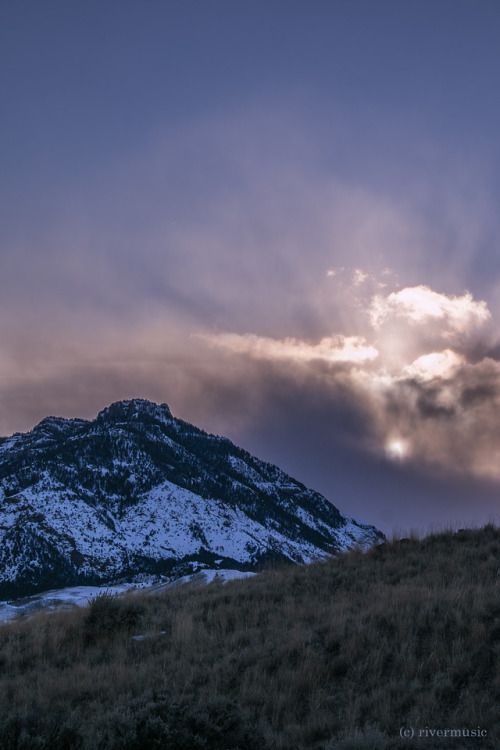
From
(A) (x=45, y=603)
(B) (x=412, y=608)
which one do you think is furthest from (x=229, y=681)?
(A) (x=45, y=603)

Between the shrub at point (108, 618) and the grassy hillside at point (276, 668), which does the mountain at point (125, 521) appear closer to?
the grassy hillside at point (276, 668)

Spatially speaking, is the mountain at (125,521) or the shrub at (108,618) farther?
the mountain at (125,521)

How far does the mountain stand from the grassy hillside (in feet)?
309

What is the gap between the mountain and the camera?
4820 inches

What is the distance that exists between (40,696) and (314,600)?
23.4 ft

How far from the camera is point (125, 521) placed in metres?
153

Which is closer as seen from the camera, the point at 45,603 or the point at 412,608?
the point at 412,608

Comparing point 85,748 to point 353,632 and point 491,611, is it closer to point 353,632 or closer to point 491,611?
point 353,632

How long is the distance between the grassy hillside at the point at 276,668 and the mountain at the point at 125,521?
3705 inches

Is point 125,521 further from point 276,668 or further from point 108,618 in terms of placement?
point 276,668

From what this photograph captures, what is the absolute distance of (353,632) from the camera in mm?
10250

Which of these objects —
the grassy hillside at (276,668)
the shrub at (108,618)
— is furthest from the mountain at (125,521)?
the shrub at (108,618)

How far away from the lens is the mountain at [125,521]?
12244 centimetres

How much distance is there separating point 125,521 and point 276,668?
15340 centimetres
